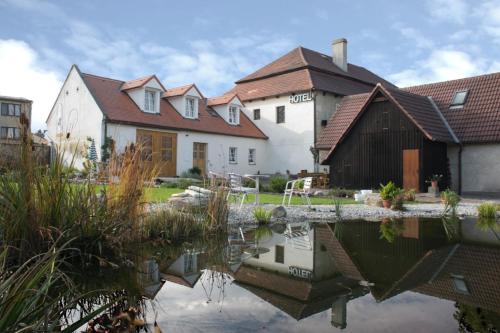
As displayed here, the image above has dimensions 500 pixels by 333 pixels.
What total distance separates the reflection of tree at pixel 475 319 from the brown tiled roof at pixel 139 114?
1872 cm

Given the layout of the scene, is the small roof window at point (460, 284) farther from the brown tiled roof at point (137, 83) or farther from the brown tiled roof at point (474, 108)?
the brown tiled roof at point (137, 83)

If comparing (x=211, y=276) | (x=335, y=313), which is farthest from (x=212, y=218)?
(x=335, y=313)

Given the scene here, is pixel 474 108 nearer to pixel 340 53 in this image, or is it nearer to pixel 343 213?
pixel 343 213

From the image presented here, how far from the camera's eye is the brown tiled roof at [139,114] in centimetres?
2111

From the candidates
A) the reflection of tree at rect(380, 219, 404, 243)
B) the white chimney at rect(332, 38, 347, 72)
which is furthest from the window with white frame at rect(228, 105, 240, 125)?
the reflection of tree at rect(380, 219, 404, 243)

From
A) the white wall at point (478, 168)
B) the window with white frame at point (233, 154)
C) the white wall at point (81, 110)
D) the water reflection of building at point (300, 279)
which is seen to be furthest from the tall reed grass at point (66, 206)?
the window with white frame at point (233, 154)

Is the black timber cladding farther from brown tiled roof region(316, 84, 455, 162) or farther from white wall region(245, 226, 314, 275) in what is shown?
white wall region(245, 226, 314, 275)

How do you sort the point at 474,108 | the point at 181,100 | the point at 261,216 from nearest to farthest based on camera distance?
1. the point at 261,216
2. the point at 474,108
3. the point at 181,100

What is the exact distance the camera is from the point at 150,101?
76.0ft

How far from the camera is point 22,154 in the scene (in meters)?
4.25

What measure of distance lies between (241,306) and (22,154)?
2541 mm

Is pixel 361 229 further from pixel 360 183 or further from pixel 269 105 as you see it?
pixel 269 105

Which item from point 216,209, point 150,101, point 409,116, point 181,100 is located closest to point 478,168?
point 409,116

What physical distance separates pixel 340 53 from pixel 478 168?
48.9ft
